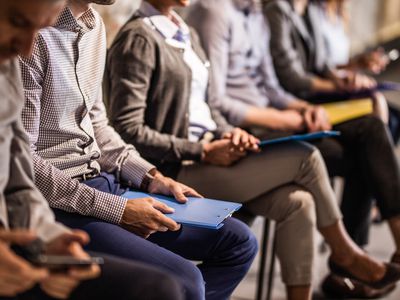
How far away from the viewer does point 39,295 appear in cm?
111

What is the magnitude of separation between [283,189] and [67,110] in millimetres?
→ 735

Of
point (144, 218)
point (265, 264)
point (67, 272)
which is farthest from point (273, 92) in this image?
point (67, 272)

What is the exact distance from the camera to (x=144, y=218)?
1.39 meters

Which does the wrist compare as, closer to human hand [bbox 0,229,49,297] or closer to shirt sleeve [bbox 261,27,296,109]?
human hand [bbox 0,229,49,297]

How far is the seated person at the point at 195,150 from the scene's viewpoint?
70.2 inches

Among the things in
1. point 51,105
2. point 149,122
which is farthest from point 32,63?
point 149,122

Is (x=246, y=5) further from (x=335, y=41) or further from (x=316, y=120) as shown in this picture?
(x=335, y=41)

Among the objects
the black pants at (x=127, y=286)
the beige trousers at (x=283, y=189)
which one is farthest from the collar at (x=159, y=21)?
the black pants at (x=127, y=286)

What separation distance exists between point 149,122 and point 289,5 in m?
1.38

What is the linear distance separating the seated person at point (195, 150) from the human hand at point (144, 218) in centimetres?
42

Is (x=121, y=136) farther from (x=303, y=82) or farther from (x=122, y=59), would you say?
(x=303, y=82)

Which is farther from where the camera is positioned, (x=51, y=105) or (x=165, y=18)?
(x=165, y=18)

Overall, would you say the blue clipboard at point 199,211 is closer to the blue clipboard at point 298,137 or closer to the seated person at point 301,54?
the blue clipboard at point 298,137

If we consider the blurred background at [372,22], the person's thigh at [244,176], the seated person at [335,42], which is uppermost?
the person's thigh at [244,176]
